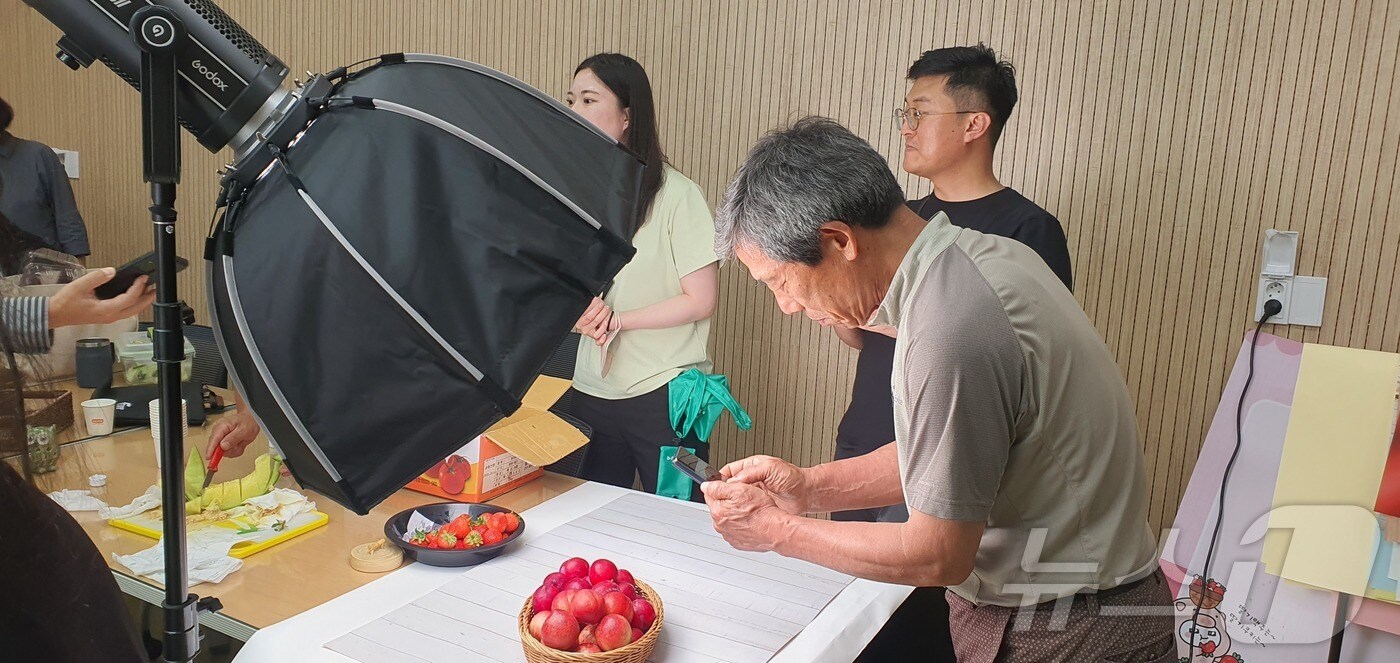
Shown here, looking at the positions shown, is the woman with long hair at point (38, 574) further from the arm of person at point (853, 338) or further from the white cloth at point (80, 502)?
the arm of person at point (853, 338)

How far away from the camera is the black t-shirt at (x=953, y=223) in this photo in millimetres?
2254

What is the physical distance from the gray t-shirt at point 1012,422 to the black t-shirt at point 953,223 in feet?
3.07

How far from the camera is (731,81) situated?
3.46m

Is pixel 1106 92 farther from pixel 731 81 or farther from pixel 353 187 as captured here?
pixel 353 187

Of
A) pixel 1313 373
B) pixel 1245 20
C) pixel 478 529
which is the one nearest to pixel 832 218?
pixel 478 529

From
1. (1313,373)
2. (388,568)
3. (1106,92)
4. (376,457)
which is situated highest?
(1106,92)

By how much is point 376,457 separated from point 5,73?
6.27 metres

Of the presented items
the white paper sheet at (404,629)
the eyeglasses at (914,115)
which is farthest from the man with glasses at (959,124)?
the white paper sheet at (404,629)

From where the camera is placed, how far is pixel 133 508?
1.87 meters

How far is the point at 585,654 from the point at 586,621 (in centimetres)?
6

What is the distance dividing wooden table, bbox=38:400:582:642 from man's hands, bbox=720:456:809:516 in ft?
2.00

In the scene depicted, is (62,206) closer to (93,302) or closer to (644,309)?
(644,309)

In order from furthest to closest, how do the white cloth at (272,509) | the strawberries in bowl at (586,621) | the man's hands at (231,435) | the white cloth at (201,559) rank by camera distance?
1. the man's hands at (231,435)
2. the white cloth at (272,509)
3. the white cloth at (201,559)
4. the strawberries in bowl at (586,621)

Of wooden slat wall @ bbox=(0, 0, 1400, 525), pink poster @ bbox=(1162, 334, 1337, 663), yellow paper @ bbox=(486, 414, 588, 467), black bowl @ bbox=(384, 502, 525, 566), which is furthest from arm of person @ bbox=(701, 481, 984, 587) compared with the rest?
wooden slat wall @ bbox=(0, 0, 1400, 525)
